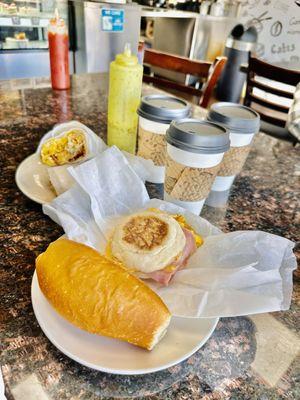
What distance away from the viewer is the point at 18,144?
1.02m

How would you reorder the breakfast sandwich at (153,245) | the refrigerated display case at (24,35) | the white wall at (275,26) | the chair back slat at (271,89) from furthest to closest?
the white wall at (275,26) < the refrigerated display case at (24,35) < the chair back slat at (271,89) < the breakfast sandwich at (153,245)

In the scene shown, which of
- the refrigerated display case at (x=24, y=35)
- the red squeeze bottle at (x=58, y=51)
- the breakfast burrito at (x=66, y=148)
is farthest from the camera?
the refrigerated display case at (x=24, y=35)

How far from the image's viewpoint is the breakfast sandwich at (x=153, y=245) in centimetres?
53

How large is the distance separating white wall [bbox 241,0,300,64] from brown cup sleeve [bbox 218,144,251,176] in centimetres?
388

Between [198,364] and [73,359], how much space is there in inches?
6.9

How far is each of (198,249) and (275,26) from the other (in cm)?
449

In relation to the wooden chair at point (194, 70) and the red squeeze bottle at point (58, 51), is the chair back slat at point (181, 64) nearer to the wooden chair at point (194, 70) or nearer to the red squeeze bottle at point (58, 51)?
the wooden chair at point (194, 70)

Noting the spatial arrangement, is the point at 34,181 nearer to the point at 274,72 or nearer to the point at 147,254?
the point at 147,254

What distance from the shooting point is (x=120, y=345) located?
44 centimetres

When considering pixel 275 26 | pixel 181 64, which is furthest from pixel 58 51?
pixel 275 26

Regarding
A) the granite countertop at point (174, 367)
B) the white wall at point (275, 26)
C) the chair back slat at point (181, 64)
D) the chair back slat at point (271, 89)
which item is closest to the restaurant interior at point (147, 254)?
the granite countertop at point (174, 367)

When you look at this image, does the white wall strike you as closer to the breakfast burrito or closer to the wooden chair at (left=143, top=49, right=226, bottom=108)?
the wooden chair at (left=143, top=49, right=226, bottom=108)

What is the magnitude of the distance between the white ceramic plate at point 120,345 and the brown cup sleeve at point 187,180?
0.30 metres

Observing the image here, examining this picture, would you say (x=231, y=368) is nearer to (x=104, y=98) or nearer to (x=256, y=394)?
(x=256, y=394)
